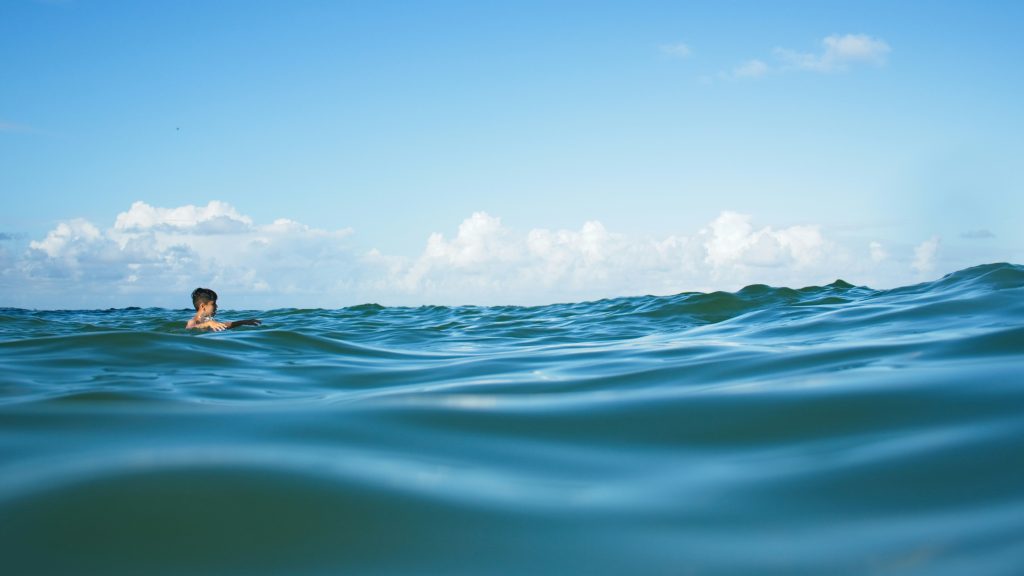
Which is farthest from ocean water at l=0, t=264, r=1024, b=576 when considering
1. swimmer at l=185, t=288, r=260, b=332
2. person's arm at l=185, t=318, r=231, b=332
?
swimmer at l=185, t=288, r=260, b=332

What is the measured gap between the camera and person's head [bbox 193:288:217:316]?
36.7 feet

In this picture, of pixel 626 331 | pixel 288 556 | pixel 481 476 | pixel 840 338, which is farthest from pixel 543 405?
pixel 626 331

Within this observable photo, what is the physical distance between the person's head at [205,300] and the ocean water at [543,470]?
6.78 meters

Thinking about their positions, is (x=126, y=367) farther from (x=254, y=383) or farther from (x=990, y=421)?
(x=990, y=421)

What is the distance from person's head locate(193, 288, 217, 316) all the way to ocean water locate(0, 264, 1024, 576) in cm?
678

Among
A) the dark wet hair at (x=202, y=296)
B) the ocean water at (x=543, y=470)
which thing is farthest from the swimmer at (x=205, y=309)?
the ocean water at (x=543, y=470)

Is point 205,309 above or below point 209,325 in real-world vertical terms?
above

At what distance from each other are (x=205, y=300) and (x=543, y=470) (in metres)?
10.0

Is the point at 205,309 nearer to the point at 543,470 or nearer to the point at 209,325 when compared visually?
the point at 209,325

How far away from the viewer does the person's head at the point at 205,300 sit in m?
11.2

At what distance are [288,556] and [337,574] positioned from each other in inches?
5.9

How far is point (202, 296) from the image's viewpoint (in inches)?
441

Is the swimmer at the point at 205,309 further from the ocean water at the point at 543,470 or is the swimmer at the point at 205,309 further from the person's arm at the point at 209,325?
the ocean water at the point at 543,470

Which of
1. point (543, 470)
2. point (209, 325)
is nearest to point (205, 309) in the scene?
point (209, 325)
